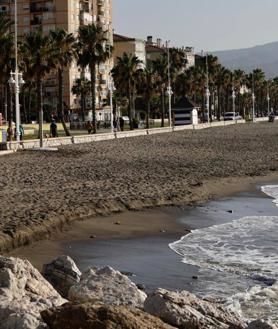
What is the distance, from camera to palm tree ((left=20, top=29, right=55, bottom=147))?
41688 mm

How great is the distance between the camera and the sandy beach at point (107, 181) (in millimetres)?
14008

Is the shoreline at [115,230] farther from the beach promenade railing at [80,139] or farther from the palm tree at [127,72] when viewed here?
the palm tree at [127,72]

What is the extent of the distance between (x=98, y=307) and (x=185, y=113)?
73.0 metres

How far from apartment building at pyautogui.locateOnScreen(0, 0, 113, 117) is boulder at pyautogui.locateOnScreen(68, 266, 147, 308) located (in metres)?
97.1

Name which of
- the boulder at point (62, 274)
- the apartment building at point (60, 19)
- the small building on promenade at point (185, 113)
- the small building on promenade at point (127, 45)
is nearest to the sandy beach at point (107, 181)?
the boulder at point (62, 274)

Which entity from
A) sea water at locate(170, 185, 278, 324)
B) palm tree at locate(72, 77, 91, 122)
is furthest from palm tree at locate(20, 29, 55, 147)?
palm tree at locate(72, 77, 91, 122)

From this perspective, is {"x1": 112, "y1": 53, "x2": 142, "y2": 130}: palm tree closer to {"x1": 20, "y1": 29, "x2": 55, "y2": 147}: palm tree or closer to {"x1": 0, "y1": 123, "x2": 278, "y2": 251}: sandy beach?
{"x1": 20, "y1": 29, "x2": 55, "y2": 147}: palm tree

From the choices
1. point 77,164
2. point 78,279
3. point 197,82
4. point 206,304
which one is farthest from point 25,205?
point 197,82

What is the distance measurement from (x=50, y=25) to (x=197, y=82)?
26.1 m

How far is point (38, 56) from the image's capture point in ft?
138

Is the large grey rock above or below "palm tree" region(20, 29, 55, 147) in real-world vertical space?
below

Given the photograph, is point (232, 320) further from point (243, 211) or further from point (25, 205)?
point (243, 211)

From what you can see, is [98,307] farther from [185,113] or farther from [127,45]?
[127,45]

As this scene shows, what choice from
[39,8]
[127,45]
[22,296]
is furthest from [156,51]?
[22,296]
